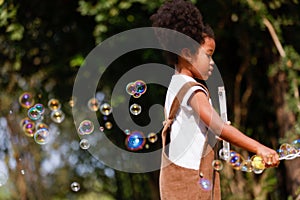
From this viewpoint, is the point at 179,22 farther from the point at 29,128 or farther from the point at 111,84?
the point at 111,84

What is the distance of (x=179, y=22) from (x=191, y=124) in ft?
1.36

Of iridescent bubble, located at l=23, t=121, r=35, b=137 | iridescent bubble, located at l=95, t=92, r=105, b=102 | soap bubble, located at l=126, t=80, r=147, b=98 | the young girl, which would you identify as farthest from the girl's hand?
iridescent bubble, located at l=95, t=92, r=105, b=102

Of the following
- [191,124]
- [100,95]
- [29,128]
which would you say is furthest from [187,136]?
[100,95]

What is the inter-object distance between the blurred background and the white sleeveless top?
138cm

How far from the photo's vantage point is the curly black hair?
8.36 feet

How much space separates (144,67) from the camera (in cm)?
462

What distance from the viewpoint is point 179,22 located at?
8.46ft

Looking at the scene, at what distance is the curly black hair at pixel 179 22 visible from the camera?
255 cm

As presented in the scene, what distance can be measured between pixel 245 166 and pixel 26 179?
3.53 metres

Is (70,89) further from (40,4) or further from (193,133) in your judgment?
(193,133)

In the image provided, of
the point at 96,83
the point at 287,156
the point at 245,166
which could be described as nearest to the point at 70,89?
the point at 96,83

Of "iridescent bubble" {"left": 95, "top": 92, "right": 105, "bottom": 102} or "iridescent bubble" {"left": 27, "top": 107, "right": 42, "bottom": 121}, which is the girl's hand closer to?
"iridescent bubble" {"left": 27, "top": 107, "right": 42, "bottom": 121}

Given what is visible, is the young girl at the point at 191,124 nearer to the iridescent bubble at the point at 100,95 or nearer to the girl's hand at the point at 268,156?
the girl's hand at the point at 268,156

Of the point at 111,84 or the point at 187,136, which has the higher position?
the point at 187,136
